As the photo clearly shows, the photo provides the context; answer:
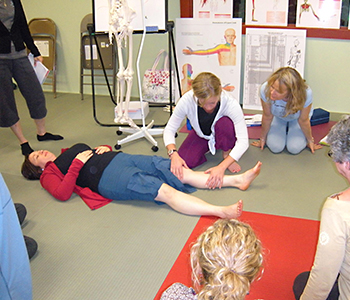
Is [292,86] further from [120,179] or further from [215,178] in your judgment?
[120,179]

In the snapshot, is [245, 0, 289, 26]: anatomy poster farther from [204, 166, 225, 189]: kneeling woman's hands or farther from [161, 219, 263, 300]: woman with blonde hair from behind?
[161, 219, 263, 300]: woman with blonde hair from behind

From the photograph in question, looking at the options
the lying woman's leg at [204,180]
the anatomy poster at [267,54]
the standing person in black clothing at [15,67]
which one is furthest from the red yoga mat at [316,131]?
the standing person in black clothing at [15,67]

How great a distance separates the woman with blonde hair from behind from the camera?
0.98m

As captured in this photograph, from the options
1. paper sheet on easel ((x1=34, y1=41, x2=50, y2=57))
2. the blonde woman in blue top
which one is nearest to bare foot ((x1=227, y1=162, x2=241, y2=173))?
the blonde woman in blue top

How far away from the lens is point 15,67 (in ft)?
10.3

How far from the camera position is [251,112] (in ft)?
13.2

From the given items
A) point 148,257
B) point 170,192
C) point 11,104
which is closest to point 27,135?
point 11,104

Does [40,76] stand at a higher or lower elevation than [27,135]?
higher

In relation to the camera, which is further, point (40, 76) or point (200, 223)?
point (40, 76)

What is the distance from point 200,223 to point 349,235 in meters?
1.17

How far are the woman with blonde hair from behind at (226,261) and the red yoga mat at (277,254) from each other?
0.82 meters

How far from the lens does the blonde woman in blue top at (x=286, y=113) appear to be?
8.72ft

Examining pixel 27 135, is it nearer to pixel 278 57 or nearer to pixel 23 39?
pixel 23 39

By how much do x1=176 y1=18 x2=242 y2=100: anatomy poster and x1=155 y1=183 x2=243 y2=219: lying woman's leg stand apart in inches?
81.6
